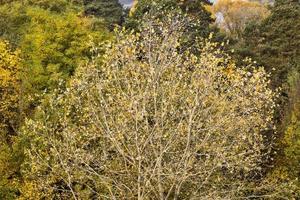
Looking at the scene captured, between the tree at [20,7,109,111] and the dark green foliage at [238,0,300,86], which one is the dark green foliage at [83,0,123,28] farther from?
the tree at [20,7,109,111]

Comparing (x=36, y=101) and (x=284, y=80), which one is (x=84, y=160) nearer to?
(x=36, y=101)

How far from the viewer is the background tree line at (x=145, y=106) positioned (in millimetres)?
15367

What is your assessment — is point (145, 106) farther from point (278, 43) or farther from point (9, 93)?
point (278, 43)

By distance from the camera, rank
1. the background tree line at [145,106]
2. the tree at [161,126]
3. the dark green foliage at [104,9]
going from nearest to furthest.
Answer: the tree at [161,126] < the background tree line at [145,106] < the dark green foliage at [104,9]

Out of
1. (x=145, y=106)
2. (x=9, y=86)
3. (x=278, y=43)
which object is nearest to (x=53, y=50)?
(x=9, y=86)

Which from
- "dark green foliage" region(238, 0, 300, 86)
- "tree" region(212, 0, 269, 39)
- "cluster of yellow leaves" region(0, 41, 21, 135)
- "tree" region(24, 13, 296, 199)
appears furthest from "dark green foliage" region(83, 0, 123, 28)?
"tree" region(24, 13, 296, 199)

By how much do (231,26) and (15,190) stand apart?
54383 mm

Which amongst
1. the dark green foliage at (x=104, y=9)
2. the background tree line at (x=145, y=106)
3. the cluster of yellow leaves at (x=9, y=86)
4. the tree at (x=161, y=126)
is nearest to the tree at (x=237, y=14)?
the dark green foliage at (x=104, y=9)

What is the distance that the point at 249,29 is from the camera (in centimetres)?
4469

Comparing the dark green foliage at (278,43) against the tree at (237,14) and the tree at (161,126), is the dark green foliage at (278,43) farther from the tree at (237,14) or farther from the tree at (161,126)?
the tree at (237,14)

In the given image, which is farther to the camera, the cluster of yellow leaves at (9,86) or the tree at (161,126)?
the cluster of yellow leaves at (9,86)

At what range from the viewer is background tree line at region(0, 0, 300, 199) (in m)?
15.4

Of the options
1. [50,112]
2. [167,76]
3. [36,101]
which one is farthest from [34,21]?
[167,76]

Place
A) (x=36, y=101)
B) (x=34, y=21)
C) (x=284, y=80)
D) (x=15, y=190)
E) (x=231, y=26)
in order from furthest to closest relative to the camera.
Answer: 1. (x=231, y=26)
2. (x=284, y=80)
3. (x=34, y=21)
4. (x=36, y=101)
5. (x=15, y=190)
